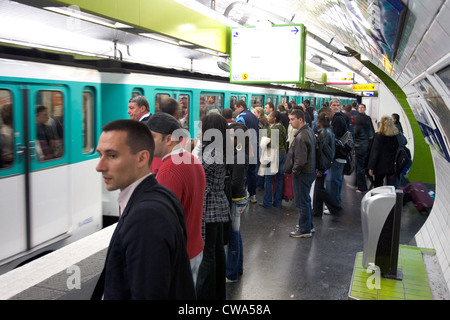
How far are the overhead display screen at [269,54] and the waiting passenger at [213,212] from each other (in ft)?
14.6

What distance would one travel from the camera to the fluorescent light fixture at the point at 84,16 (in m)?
4.49

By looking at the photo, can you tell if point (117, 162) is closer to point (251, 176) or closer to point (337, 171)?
point (251, 176)

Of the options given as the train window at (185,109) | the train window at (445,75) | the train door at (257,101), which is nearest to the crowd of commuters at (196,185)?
the train window at (185,109)

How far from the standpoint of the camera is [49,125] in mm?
4645

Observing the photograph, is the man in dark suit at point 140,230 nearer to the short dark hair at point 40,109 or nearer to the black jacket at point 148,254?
the black jacket at point 148,254

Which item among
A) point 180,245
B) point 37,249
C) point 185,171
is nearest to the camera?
point 180,245

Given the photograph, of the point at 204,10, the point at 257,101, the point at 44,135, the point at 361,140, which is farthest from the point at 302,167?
the point at 257,101

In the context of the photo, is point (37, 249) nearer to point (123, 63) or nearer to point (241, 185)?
point (241, 185)

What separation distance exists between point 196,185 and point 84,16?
3.04 m

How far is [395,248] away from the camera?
404 cm

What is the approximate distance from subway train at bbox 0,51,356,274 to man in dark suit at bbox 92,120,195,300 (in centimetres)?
267

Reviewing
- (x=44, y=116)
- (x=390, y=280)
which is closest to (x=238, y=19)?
(x=44, y=116)

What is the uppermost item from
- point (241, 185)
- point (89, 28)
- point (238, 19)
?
point (238, 19)

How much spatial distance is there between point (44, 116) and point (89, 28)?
6.01ft
